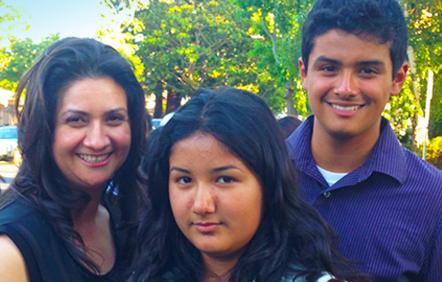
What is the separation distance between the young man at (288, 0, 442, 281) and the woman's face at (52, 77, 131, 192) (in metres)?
0.79

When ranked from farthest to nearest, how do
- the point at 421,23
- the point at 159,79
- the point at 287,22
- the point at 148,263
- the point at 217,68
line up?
the point at 159,79 → the point at 217,68 → the point at 287,22 → the point at 421,23 → the point at 148,263

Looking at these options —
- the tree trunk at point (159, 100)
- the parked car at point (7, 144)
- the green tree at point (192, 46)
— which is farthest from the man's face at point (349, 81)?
the tree trunk at point (159, 100)

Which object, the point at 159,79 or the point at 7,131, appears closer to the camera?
the point at 7,131

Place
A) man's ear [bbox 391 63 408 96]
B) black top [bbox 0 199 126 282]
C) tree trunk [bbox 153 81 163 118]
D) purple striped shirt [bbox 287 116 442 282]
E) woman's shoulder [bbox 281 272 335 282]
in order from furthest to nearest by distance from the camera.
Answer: tree trunk [bbox 153 81 163 118] < man's ear [bbox 391 63 408 96] < purple striped shirt [bbox 287 116 442 282] < black top [bbox 0 199 126 282] < woman's shoulder [bbox 281 272 335 282]

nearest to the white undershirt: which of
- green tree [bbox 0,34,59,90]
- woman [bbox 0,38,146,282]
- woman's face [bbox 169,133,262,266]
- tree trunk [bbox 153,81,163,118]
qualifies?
woman's face [bbox 169,133,262,266]

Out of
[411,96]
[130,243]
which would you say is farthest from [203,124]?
[411,96]

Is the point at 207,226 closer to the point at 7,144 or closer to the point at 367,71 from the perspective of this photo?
the point at 367,71

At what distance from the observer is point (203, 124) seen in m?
2.13

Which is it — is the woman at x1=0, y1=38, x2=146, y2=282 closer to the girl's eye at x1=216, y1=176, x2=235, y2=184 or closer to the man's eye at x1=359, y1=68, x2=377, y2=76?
the girl's eye at x1=216, y1=176, x2=235, y2=184

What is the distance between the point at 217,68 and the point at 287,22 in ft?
45.6

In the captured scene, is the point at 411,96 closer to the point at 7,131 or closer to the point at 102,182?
the point at 102,182

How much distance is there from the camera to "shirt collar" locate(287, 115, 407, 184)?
7.97ft

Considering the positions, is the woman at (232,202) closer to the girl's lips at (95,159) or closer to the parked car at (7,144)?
the girl's lips at (95,159)

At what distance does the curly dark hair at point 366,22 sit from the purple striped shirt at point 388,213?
0.39 meters
